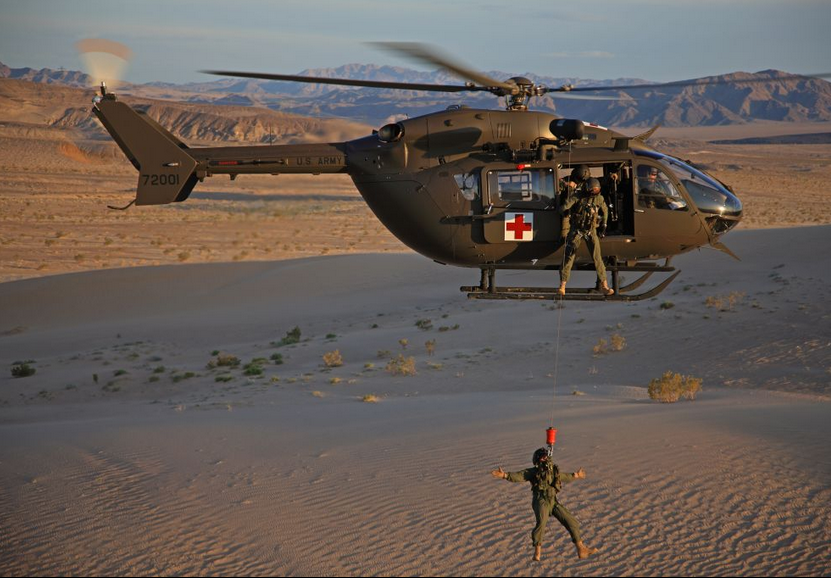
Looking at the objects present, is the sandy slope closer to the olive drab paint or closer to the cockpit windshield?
the olive drab paint

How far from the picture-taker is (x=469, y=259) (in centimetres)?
1267

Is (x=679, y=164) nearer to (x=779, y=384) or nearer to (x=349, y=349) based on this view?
(x=779, y=384)

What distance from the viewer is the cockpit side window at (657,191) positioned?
1210 centimetres

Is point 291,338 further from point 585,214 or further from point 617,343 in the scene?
point 585,214

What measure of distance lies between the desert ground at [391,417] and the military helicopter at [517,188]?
11.1ft

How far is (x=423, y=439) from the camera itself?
631 inches

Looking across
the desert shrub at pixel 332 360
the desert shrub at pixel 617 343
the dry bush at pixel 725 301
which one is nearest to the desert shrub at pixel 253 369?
the desert shrub at pixel 332 360

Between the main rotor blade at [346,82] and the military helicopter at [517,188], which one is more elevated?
the main rotor blade at [346,82]

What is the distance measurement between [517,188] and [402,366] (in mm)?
11635

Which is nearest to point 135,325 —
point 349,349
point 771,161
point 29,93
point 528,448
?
point 349,349

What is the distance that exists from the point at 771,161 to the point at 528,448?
124512 mm

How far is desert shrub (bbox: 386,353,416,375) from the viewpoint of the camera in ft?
75.6

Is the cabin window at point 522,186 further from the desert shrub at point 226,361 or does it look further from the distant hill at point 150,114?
the distant hill at point 150,114

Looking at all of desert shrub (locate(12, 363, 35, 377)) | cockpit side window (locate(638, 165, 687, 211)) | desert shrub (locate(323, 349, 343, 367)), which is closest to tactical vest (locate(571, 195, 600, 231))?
cockpit side window (locate(638, 165, 687, 211))
